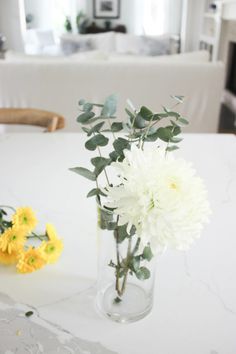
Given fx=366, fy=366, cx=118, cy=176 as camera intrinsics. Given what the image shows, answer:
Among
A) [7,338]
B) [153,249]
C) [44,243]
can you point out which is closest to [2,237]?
[44,243]

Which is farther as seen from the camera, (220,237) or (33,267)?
(220,237)

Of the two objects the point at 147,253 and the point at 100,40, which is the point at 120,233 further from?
the point at 100,40

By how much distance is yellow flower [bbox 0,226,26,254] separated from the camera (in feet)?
2.12

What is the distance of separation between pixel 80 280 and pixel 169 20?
6591mm

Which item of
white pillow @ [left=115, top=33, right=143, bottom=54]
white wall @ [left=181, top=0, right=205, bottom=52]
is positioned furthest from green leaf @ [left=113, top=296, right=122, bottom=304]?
white wall @ [left=181, top=0, right=205, bottom=52]

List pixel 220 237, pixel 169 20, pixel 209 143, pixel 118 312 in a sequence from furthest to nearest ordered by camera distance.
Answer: pixel 169 20, pixel 209 143, pixel 220 237, pixel 118 312

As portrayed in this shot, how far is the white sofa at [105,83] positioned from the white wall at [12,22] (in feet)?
13.6

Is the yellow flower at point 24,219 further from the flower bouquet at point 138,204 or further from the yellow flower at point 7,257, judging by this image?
the flower bouquet at point 138,204

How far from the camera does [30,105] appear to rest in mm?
2568

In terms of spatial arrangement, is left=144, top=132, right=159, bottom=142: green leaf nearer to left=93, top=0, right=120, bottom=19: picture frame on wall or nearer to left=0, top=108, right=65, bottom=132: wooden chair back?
left=0, top=108, right=65, bottom=132: wooden chair back

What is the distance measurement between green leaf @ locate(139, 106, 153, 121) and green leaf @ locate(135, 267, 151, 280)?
0.74 ft

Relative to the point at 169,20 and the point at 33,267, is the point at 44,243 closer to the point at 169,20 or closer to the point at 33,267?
the point at 33,267

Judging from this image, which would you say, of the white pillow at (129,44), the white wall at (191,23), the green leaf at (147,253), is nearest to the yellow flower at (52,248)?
the green leaf at (147,253)

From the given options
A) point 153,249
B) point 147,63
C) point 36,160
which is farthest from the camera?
point 147,63
